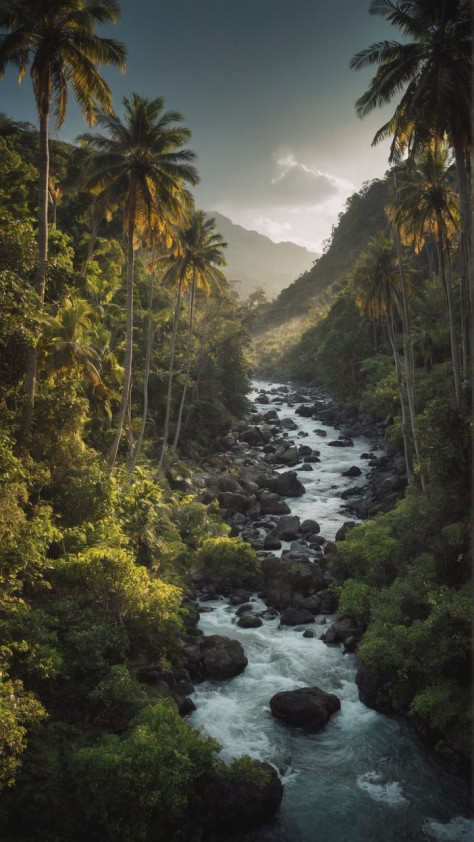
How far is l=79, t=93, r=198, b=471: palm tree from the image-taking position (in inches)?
733

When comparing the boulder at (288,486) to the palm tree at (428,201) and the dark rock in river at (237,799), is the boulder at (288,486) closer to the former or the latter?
A: the palm tree at (428,201)

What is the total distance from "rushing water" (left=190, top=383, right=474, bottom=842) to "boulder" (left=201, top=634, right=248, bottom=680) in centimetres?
28

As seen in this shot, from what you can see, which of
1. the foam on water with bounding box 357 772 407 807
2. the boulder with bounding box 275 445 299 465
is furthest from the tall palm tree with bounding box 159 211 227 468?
the foam on water with bounding box 357 772 407 807

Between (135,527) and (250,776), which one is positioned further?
(135,527)

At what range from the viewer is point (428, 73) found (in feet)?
53.9

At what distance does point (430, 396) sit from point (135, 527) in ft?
71.0

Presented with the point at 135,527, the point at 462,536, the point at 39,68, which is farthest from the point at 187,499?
the point at 39,68

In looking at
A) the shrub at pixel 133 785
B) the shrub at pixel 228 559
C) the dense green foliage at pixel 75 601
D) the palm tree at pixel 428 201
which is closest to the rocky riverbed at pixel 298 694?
the shrub at pixel 228 559

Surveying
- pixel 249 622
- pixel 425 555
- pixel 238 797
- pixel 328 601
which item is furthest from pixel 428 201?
pixel 238 797

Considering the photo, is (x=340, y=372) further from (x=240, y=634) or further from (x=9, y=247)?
(x=9, y=247)

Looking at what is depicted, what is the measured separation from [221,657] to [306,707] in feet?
10.7

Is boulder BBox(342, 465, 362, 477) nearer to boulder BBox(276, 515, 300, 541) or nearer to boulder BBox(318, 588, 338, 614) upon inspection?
boulder BBox(276, 515, 300, 541)

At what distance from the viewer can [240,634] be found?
17.4 m

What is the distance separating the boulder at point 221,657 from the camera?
15.0m
